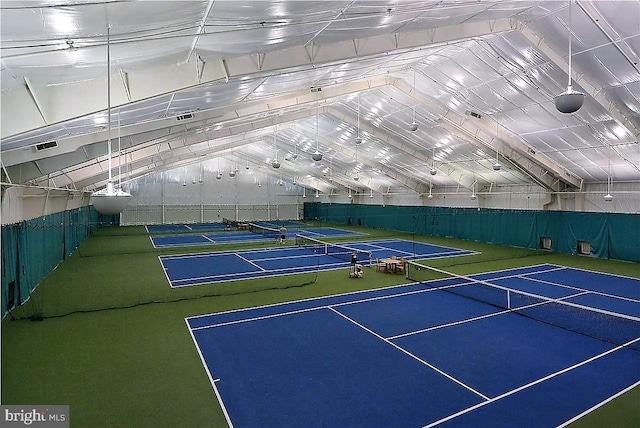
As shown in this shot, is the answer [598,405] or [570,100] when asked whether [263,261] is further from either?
[570,100]

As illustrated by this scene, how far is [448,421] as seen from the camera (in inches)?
224

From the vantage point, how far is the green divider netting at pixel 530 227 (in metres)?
20.4

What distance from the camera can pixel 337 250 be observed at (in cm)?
2308

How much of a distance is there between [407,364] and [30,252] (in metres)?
12.2

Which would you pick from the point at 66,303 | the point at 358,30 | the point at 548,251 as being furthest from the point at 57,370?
the point at 548,251

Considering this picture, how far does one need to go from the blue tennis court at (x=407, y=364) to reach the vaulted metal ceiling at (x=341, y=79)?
5.39 meters

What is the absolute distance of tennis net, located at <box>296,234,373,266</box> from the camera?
19.1 metres

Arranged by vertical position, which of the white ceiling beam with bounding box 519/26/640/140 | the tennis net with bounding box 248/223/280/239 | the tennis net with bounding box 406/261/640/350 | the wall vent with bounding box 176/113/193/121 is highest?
the white ceiling beam with bounding box 519/26/640/140

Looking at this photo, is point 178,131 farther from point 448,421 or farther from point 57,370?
point 448,421

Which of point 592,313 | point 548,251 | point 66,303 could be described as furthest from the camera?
point 548,251

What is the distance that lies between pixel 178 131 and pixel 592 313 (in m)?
15.5

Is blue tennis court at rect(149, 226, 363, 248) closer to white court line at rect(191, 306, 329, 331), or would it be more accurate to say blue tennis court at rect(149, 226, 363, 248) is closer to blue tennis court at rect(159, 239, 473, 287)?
blue tennis court at rect(159, 239, 473, 287)

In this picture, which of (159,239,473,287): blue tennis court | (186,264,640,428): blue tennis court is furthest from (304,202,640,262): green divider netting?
(186,264,640,428): blue tennis court

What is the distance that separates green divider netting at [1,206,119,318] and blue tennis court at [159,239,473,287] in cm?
435
